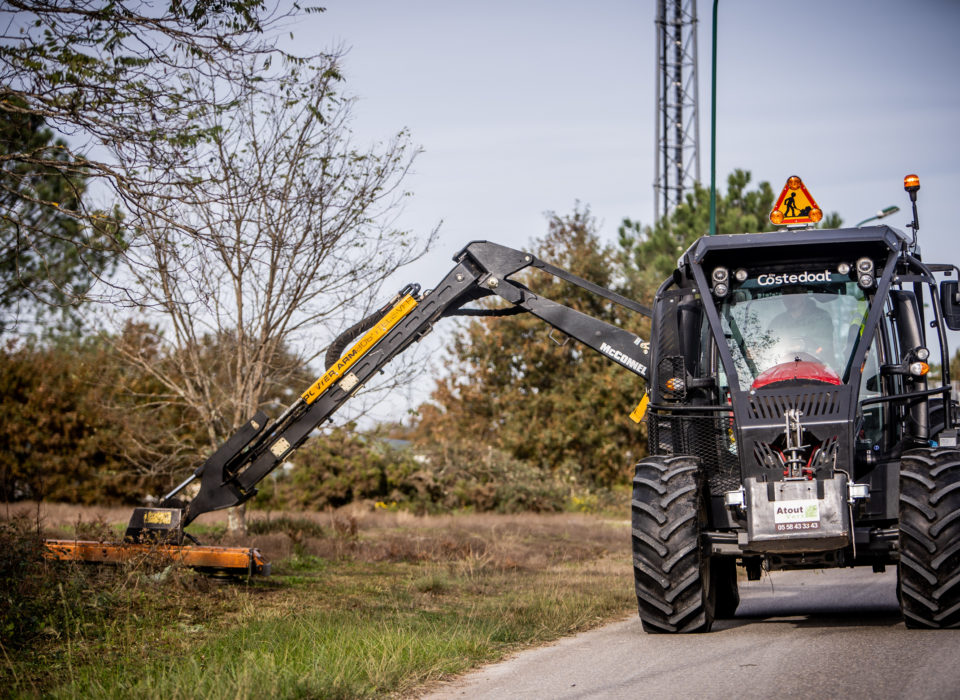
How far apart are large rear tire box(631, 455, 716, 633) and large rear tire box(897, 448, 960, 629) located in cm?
163

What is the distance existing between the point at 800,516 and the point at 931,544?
3.44 feet

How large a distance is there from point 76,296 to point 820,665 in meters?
6.18

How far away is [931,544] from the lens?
819cm

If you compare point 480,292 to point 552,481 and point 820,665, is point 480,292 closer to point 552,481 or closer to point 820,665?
point 820,665

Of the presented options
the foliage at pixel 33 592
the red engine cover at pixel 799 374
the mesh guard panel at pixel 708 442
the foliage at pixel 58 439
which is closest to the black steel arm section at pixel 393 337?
the mesh guard panel at pixel 708 442

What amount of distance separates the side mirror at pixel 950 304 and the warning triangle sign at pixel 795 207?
1.54 metres

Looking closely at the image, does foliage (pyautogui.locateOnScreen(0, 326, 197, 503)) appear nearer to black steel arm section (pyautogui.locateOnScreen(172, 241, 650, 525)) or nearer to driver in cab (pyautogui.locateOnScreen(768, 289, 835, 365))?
black steel arm section (pyautogui.locateOnScreen(172, 241, 650, 525))

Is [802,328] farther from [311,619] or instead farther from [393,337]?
[311,619]

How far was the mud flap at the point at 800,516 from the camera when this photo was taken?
26.9 feet

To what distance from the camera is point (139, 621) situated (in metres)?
9.21

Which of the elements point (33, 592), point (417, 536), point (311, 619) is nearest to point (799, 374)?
point (311, 619)

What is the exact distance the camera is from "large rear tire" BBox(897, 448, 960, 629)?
26.8 ft

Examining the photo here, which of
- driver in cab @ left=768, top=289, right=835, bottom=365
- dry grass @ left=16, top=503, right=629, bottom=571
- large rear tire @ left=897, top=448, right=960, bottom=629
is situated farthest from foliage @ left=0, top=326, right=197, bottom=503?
large rear tire @ left=897, top=448, right=960, bottom=629

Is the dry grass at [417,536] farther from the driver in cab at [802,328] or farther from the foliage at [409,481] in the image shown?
the driver in cab at [802,328]
